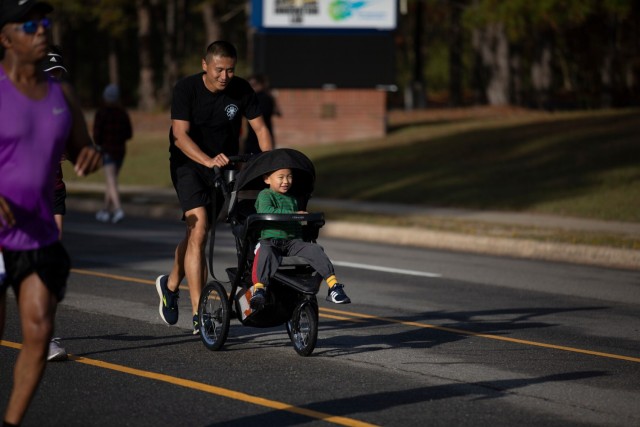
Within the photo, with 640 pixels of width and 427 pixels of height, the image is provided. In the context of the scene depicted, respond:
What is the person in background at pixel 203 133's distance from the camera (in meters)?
8.92

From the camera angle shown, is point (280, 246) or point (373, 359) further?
point (373, 359)

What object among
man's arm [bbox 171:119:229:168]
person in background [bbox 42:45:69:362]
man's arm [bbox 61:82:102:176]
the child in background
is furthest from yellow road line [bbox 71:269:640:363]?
man's arm [bbox 61:82:102:176]

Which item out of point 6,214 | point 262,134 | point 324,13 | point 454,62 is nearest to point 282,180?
point 262,134

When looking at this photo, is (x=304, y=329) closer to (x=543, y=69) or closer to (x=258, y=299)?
(x=258, y=299)

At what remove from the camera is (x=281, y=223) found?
8.52m

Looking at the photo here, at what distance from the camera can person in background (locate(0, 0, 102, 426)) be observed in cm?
556

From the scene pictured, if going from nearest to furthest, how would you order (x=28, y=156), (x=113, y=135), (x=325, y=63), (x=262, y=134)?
(x=28, y=156)
(x=262, y=134)
(x=113, y=135)
(x=325, y=63)

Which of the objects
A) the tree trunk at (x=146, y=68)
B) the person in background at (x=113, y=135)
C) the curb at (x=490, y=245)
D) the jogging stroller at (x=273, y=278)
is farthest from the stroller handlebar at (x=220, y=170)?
the tree trunk at (x=146, y=68)

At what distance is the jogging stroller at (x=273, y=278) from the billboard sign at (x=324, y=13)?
25.3 meters

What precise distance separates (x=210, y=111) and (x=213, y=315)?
4.71ft

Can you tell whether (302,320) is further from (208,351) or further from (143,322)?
(143,322)

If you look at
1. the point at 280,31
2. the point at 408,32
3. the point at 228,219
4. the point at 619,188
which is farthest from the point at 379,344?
the point at 408,32

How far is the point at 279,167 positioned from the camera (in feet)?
27.7

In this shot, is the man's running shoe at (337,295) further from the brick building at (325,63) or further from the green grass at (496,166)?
the brick building at (325,63)
